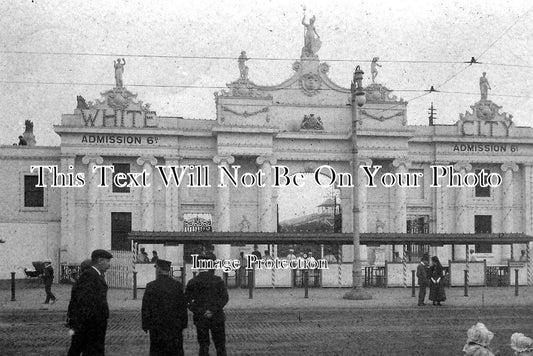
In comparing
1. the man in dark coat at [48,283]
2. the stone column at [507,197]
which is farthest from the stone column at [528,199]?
the man in dark coat at [48,283]

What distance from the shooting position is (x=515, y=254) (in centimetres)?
3981

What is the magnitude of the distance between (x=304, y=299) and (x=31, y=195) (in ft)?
67.3

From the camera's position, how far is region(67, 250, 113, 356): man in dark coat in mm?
9477

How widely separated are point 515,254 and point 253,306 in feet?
75.4

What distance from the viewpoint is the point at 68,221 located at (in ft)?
123

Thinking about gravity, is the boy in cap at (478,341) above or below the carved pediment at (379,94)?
below

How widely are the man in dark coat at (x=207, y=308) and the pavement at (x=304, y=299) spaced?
418 inches

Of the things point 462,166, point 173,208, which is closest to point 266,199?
point 173,208

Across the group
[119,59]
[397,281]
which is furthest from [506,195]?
[119,59]

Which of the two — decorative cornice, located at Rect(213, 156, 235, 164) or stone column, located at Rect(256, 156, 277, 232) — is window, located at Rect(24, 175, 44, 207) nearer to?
decorative cornice, located at Rect(213, 156, 235, 164)

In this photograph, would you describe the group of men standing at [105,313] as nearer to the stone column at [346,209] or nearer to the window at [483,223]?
the stone column at [346,209]

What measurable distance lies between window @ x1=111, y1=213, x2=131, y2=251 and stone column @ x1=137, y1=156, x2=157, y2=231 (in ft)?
3.78

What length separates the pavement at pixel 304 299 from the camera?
21984 millimetres

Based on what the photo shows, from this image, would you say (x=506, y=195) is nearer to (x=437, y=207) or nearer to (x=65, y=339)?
(x=437, y=207)
